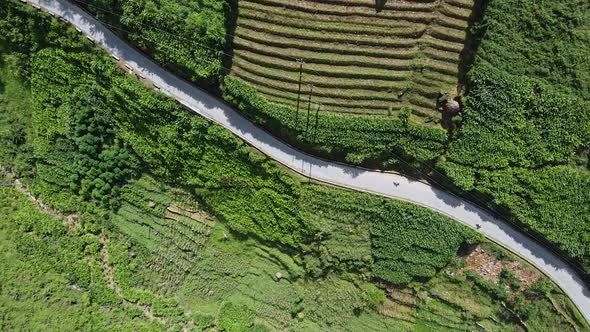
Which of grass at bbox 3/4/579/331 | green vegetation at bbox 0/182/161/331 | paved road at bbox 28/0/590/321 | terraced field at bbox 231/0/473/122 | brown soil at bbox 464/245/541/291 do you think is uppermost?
terraced field at bbox 231/0/473/122

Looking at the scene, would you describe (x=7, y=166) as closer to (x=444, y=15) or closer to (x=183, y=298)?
(x=183, y=298)

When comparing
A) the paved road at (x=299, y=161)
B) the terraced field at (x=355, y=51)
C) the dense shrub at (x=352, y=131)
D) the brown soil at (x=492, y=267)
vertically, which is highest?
the terraced field at (x=355, y=51)

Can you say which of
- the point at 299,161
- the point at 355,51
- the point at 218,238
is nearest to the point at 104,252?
the point at 218,238

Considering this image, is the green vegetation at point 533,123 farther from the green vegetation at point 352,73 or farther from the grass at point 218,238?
the grass at point 218,238

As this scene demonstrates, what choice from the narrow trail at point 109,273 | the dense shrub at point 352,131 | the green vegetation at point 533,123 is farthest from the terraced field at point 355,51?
the narrow trail at point 109,273

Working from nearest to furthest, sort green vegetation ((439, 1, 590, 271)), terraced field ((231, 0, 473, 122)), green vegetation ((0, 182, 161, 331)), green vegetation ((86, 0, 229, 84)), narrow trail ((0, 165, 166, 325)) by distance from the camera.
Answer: green vegetation ((439, 1, 590, 271))
terraced field ((231, 0, 473, 122))
green vegetation ((86, 0, 229, 84))
green vegetation ((0, 182, 161, 331))
narrow trail ((0, 165, 166, 325))

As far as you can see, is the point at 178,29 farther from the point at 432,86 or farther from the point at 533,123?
the point at 533,123

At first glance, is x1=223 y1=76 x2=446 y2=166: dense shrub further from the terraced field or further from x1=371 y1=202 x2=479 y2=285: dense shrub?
x1=371 y1=202 x2=479 y2=285: dense shrub

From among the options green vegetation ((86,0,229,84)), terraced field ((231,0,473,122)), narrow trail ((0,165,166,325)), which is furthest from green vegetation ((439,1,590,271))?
narrow trail ((0,165,166,325))
